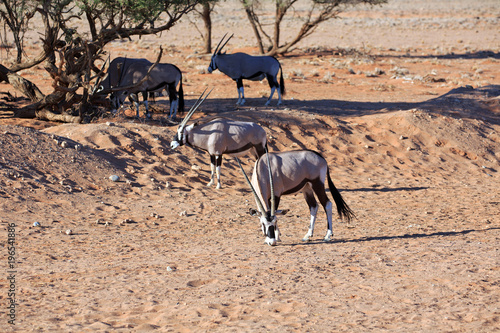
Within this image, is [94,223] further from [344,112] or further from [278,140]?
[344,112]

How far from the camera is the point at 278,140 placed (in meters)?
14.0

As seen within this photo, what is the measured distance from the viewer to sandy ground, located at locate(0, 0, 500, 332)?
5723mm

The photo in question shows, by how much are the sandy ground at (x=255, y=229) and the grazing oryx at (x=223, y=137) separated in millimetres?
892

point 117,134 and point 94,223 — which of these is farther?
point 117,134

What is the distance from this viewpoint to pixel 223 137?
10.9 meters

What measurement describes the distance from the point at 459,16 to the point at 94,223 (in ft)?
215

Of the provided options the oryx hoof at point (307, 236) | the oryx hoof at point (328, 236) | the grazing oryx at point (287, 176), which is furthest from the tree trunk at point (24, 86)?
the oryx hoof at point (328, 236)

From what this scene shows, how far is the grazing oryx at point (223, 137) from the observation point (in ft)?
35.8

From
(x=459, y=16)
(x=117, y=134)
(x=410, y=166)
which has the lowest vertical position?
(x=410, y=166)

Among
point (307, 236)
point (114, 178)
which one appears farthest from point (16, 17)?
point (307, 236)

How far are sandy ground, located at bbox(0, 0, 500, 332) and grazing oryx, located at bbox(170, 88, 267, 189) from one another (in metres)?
0.89

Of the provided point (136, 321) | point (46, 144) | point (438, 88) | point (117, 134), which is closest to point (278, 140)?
point (117, 134)

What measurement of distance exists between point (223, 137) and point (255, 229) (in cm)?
245

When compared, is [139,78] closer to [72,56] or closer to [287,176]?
[72,56]
